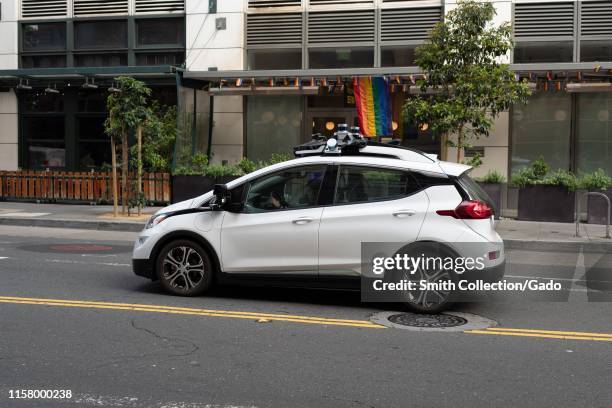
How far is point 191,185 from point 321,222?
36.9ft

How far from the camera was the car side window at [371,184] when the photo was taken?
25.6 ft

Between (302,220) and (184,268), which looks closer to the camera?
(302,220)

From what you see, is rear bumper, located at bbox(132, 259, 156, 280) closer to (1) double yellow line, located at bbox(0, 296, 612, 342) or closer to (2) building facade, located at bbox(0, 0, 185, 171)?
(1) double yellow line, located at bbox(0, 296, 612, 342)

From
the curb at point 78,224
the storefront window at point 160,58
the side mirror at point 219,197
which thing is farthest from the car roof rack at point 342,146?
the storefront window at point 160,58

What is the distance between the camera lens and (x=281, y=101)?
20328 mm

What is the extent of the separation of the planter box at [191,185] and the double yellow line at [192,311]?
406 inches

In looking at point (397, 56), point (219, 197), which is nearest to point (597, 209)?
point (397, 56)

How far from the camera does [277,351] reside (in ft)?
20.7

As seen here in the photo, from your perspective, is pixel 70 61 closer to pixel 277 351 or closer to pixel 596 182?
pixel 596 182

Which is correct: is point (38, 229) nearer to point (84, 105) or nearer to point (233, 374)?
point (84, 105)

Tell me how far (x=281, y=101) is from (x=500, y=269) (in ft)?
43.5

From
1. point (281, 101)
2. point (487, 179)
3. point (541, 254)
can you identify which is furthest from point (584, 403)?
point (281, 101)

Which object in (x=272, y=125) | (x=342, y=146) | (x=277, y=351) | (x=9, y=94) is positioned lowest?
(x=277, y=351)

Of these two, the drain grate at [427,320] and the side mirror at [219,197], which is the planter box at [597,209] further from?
the side mirror at [219,197]
